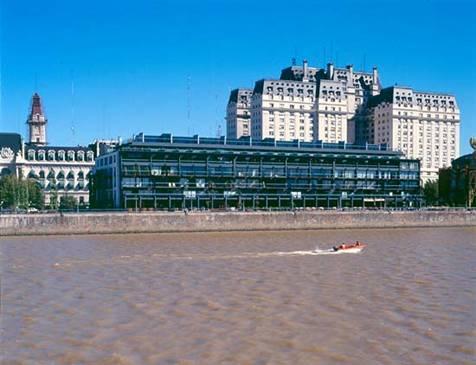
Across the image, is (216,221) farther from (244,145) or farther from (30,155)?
(30,155)

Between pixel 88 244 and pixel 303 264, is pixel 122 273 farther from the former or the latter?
pixel 88 244

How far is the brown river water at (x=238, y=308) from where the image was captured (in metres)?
25.2

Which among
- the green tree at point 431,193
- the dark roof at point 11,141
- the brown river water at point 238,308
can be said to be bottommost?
the brown river water at point 238,308

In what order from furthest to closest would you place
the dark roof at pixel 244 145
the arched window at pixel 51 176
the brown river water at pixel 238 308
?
the arched window at pixel 51 176 < the dark roof at pixel 244 145 < the brown river water at pixel 238 308

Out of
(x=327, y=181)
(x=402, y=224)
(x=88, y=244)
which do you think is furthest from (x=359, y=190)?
(x=88, y=244)

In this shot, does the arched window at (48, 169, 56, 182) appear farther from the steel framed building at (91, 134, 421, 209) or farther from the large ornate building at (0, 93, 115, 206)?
the steel framed building at (91, 134, 421, 209)

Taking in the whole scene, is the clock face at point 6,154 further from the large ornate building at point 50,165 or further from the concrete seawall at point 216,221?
the concrete seawall at point 216,221

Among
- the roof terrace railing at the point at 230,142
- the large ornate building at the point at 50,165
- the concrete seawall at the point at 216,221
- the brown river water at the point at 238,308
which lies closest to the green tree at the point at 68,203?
the large ornate building at the point at 50,165

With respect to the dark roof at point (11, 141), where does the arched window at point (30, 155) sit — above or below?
below

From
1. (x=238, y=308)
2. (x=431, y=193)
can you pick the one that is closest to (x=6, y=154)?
(x=431, y=193)

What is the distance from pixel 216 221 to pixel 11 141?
9407cm

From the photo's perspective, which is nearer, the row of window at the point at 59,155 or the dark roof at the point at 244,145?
the dark roof at the point at 244,145

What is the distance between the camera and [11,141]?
176 metres

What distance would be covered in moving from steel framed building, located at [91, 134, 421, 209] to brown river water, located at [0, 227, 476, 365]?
2478 inches
